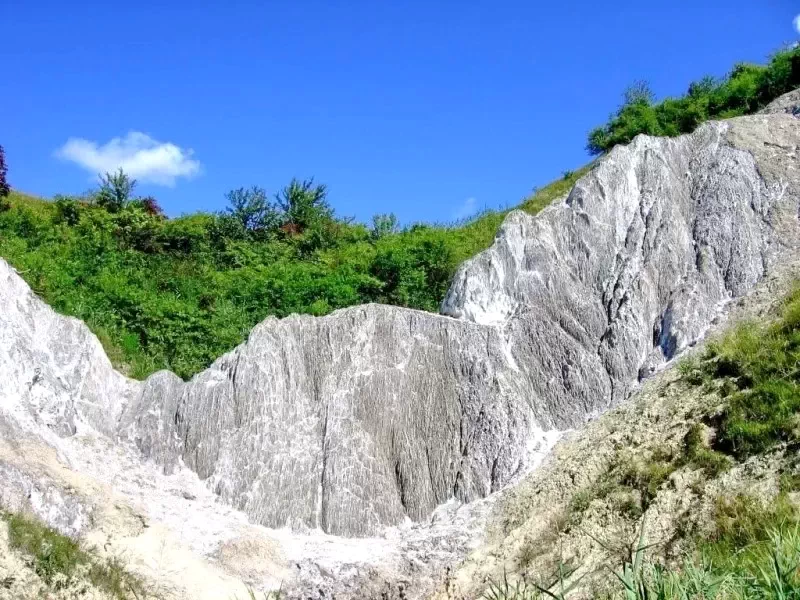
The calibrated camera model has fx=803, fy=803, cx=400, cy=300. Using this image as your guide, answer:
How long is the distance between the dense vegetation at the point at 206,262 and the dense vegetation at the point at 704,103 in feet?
9.93

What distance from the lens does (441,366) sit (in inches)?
629

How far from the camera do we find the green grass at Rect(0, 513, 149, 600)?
11.1 m

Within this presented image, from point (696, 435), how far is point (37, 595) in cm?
965

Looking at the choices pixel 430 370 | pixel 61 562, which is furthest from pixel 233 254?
pixel 61 562

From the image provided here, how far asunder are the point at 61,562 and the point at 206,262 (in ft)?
51.4

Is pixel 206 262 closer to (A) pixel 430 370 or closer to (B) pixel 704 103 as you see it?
(A) pixel 430 370

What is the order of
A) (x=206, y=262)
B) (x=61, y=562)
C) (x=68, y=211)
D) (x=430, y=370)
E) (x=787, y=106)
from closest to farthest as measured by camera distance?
(x=61, y=562) → (x=430, y=370) → (x=787, y=106) → (x=206, y=262) → (x=68, y=211)

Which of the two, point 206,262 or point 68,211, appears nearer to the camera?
point 206,262

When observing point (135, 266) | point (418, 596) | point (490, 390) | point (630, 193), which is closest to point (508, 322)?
point (490, 390)

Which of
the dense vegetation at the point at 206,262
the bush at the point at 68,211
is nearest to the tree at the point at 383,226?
the dense vegetation at the point at 206,262

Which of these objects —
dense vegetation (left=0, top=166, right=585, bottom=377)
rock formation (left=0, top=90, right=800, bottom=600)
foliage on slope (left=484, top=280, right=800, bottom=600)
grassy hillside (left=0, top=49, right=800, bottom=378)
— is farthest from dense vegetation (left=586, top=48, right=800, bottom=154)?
foliage on slope (left=484, top=280, right=800, bottom=600)

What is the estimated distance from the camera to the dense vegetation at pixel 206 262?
63.7ft

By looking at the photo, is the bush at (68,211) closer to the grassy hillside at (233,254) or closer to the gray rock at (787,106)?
the grassy hillside at (233,254)

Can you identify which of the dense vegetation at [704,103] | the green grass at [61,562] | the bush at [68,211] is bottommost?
the green grass at [61,562]
